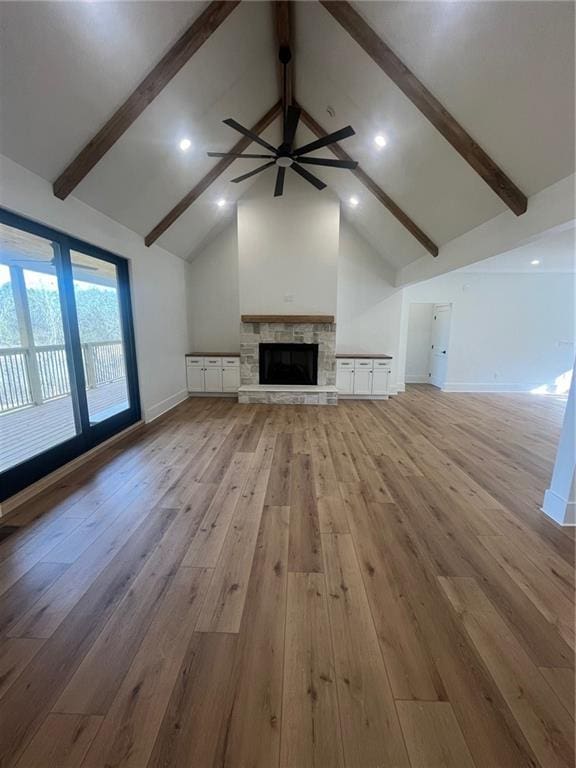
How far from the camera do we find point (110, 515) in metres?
2.39

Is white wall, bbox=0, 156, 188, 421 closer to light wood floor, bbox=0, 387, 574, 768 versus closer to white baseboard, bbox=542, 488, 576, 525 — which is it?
light wood floor, bbox=0, 387, 574, 768

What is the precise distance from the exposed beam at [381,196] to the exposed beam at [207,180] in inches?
19.1

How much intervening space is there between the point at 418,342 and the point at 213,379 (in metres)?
5.18

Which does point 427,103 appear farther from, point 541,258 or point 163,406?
point 163,406

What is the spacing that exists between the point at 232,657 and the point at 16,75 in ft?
12.0

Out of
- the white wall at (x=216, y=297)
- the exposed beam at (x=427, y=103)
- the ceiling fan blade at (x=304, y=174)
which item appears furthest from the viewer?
the white wall at (x=216, y=297)

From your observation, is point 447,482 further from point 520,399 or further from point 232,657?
point 520,399

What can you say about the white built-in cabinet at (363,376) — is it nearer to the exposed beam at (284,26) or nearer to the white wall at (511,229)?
the white wall at (511,229)

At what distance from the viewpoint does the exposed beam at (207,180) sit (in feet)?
13.9

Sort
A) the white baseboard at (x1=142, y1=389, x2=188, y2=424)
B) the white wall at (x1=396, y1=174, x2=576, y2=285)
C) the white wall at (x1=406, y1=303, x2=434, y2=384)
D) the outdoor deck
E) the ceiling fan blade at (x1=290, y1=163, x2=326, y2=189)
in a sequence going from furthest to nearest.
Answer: the white wall at (x1=406, y1=303, x2=434, y2=384) → the white baseboard at (x1=142, y1=389, x2=188, y2=424) → the ceiling fan blade at (x1=290, y1=163, x2=326, y2=189) → the outdoor deck → the white wall at (x1=396, y1=174, x2=576, y2=285)

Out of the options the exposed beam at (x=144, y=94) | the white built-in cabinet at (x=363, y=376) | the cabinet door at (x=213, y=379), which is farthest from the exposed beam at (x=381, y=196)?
the cabinet door at (x=213, y=379)

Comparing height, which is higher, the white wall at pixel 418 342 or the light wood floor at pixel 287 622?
the white wall at pixel 418 342

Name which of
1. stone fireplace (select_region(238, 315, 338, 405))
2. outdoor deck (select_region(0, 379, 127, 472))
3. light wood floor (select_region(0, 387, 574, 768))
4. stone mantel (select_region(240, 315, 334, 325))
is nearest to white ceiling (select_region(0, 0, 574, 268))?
stone mantel (select_region(240, 315, 334, 325))

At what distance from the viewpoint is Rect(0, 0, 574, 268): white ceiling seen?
201 cm
